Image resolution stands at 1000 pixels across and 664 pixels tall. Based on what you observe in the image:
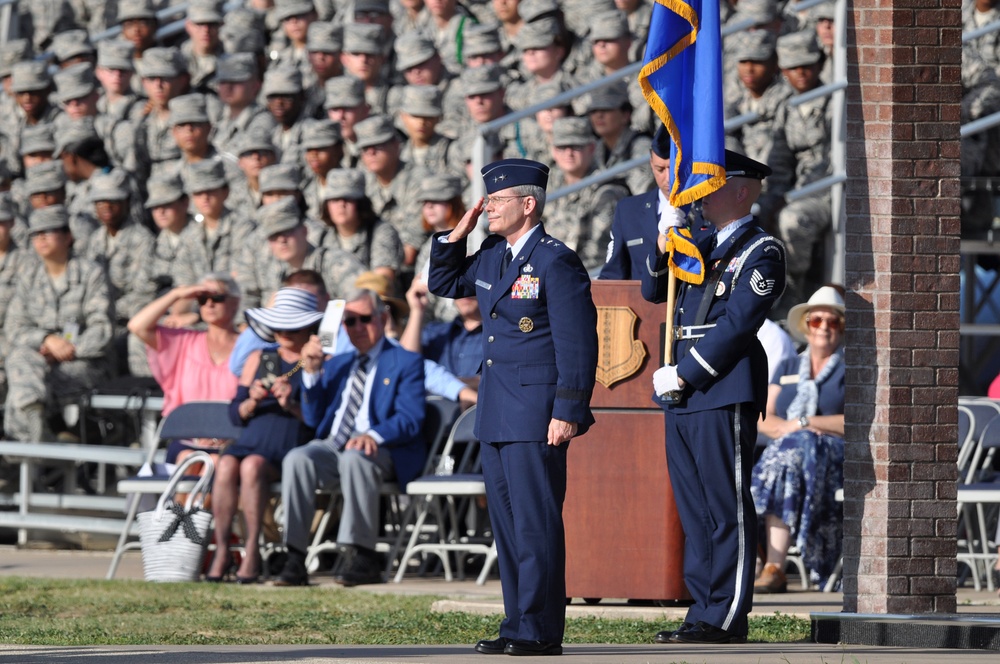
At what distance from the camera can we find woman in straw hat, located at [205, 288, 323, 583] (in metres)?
11.7

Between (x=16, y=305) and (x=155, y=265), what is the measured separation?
1.04 meters

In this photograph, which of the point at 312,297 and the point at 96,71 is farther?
the point at 96,71

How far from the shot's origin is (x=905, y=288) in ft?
26.2

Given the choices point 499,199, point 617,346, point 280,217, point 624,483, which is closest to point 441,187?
point 280,217

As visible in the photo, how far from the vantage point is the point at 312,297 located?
1230cm

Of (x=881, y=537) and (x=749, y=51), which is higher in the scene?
(x=749, y=51)

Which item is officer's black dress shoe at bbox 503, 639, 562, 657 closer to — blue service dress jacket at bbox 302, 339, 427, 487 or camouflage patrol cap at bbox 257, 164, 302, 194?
blue service dress jacket at bbox 302, 339, 427, 487

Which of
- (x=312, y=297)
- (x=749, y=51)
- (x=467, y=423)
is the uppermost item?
(x=749, y=51)

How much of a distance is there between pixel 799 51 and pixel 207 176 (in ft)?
15.4

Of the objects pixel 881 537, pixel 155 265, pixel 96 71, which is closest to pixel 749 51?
pixel 155 265

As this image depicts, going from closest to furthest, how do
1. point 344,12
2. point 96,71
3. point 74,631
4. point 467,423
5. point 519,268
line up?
point 519,268, point 74,631, point 467,423, point 344,12, point 96,71

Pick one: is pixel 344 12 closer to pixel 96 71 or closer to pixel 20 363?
pixel 96 71

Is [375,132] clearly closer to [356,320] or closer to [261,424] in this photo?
[356,320]

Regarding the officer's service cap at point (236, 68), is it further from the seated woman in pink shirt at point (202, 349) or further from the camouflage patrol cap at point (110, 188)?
the seated woman in pink shirt at point (202, 349)
